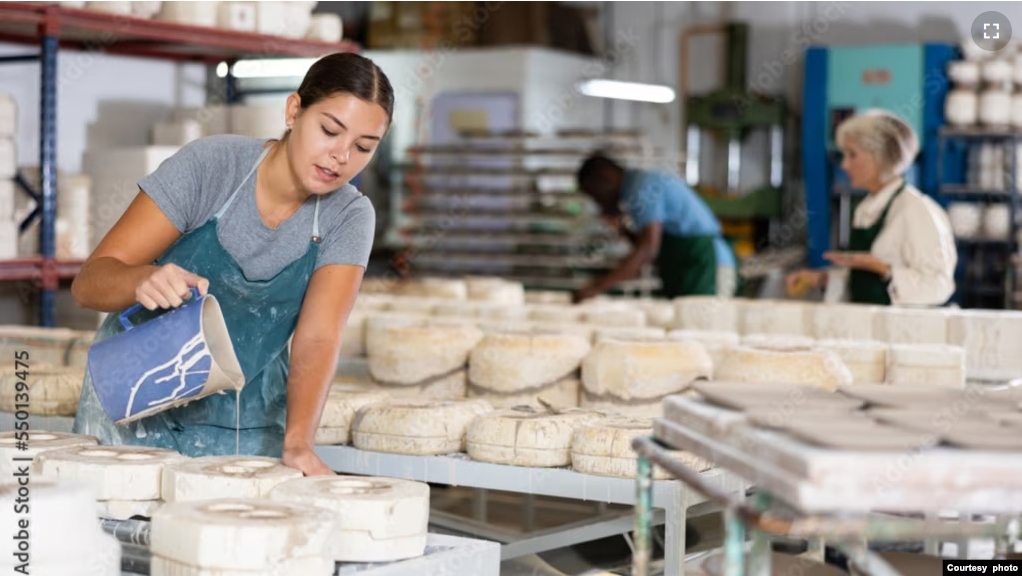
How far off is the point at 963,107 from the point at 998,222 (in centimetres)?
75

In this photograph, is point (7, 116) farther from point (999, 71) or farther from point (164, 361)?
point (999, 71)

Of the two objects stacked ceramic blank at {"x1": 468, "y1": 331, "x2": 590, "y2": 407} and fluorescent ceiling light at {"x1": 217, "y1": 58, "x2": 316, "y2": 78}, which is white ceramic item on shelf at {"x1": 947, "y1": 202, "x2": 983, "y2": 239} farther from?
stacked ceramic blank at {"x1": 468, "y1": 331, "x2": 590, "y2": 407}

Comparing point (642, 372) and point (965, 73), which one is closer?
point (642, 372)

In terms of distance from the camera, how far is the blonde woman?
4336 mm

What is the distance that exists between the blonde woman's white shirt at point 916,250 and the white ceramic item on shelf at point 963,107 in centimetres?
371

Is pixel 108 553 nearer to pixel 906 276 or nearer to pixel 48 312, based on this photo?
pixel 48 312

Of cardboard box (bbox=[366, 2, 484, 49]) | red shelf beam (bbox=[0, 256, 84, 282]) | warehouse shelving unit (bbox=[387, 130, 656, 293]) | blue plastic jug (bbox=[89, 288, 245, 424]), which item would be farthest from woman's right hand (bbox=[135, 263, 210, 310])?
cardboard box (bbox=[366, 2, 484, 49])

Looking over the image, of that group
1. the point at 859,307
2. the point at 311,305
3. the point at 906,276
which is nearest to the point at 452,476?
the point at 311,305

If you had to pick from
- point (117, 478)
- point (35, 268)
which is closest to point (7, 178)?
point (35, 268)

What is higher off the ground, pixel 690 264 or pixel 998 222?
pixel 998 222

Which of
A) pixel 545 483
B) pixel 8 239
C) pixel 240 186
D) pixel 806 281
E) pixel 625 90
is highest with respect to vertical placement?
pixel 625 90

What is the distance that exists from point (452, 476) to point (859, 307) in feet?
6.30

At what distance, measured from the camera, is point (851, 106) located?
27.9 feet

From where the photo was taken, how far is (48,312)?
4414mm
